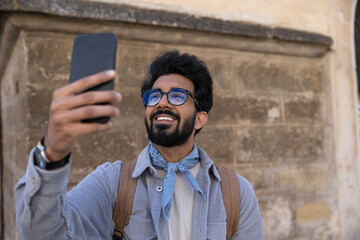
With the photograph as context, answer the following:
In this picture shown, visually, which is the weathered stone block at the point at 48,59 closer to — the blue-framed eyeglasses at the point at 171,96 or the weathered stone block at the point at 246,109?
the blue-framed eyeglasses at the point at 171,96

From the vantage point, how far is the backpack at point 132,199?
1.37m

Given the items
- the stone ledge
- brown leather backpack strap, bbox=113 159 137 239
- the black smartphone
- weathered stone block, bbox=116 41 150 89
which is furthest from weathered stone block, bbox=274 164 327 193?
the black smartphone

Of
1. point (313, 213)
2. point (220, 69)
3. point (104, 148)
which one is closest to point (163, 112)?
point (104, 148)

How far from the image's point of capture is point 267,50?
10.5 ft

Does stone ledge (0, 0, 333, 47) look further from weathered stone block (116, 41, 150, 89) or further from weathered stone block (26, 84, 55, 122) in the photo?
weathered stone block (26, 84, 55, 122)

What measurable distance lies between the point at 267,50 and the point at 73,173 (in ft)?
6.92

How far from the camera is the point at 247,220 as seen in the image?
152 centimetres

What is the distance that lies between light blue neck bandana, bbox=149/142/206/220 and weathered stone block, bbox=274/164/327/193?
6.14 feet

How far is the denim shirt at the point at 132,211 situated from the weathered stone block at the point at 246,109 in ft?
4.48

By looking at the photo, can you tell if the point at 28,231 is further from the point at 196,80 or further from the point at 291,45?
the point at 291,45

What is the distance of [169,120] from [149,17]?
129 centimetres

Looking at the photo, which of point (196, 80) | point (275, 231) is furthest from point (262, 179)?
point (196, 80)

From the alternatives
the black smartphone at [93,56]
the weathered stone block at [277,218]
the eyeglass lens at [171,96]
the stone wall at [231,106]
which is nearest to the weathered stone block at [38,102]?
the stone wall at [231,106]

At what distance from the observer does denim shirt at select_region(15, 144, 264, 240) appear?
3.07 feet
